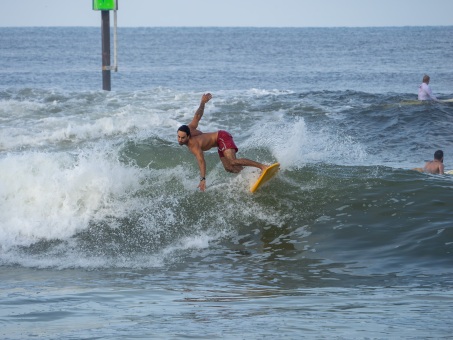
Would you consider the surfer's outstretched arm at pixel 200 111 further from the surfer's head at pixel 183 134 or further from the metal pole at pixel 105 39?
the metal pole at pixel 105 39

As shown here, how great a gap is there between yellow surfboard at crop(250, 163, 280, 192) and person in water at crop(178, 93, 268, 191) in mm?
92

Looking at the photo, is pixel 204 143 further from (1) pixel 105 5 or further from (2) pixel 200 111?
(1) pixel 105 5

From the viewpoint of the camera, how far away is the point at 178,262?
10242 millimetres

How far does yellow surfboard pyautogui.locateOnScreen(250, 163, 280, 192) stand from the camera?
484 inches

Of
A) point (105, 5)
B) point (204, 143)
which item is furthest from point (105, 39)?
point (204, 143)

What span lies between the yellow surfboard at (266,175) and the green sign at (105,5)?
1399 cm

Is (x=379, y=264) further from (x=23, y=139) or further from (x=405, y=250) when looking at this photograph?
(x=23, y=139)

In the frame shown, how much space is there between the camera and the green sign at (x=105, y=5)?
25159 mm

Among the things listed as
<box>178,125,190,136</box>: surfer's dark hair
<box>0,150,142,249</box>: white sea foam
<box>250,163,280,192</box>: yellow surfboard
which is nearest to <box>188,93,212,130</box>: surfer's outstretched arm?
<box>178,125,190,136</box>: surfer's dark hair

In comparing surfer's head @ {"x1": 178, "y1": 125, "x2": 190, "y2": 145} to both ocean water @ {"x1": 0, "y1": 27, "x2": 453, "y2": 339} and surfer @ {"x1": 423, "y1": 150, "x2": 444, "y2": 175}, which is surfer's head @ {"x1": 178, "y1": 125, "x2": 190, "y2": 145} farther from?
surfer @ {"x1": 423, "y1": 150, "x2": 444, "y2": 175}

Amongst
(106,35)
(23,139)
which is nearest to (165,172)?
(23,139)

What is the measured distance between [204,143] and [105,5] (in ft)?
48.6

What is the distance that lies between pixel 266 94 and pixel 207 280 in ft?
70.4

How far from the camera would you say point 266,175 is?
40.8 feet
